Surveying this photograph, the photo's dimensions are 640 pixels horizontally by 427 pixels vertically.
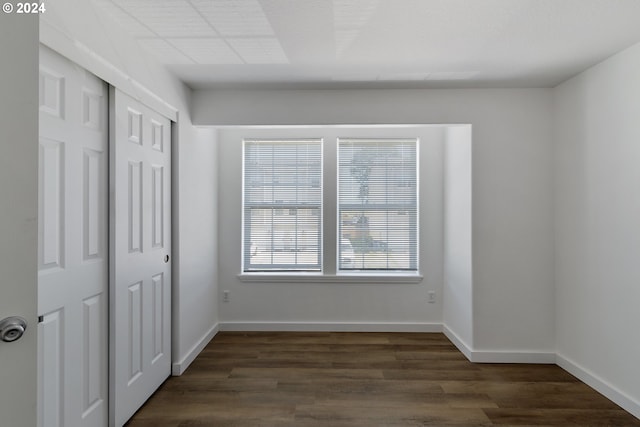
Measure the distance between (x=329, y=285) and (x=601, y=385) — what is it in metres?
2.54

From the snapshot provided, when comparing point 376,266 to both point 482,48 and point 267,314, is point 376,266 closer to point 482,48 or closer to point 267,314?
point 267,314

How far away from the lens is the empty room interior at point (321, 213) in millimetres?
1860

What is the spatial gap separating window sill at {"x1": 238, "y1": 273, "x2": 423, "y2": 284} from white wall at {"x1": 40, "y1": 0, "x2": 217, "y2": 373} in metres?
0.49

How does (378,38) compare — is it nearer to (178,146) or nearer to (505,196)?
(178,146)

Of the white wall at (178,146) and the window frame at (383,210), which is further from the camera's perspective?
the window frame at (383,210)

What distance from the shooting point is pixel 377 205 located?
4.36m

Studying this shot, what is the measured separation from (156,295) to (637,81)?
12.1ft

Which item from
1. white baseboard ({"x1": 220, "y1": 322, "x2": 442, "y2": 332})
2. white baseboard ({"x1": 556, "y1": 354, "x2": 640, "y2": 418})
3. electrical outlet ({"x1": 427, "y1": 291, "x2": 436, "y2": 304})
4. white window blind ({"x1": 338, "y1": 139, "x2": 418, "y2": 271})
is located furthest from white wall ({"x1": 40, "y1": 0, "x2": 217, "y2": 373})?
white baseboard ({"x1": 556, "y1": 354, "x2": 640, "y2": 418})

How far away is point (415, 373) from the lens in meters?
3.18

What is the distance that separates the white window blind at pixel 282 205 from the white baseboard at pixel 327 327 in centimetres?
62

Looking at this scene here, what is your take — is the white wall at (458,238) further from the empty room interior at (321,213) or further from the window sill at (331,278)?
the window sill at (331,278)

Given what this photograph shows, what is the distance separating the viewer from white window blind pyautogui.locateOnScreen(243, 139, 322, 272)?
4355mm

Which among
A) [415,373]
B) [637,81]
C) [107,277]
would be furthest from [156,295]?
[637,81]

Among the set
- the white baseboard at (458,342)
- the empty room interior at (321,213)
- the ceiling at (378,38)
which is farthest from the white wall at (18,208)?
the white baseboard at (458,342)
